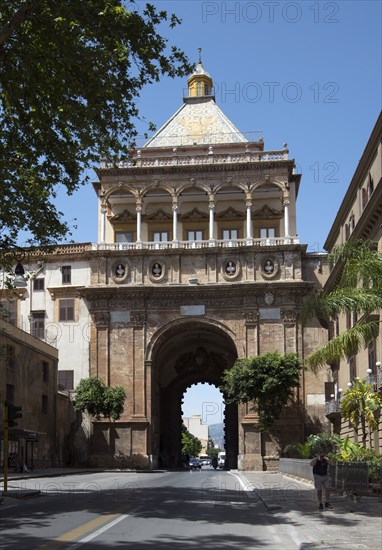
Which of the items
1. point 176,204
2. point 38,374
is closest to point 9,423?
point 38,374

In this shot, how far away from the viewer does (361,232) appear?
3466cm

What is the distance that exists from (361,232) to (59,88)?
1902 centimetres

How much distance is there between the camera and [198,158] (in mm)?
54844

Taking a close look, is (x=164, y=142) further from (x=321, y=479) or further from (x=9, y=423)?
(x=321, y=479)

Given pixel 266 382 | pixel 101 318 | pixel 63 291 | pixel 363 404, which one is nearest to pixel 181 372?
pixel 101 318

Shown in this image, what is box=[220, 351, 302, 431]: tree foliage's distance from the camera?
46.1 meters

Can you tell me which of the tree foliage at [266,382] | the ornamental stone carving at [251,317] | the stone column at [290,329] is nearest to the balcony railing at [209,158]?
the ornamental stone carving at [251,317]

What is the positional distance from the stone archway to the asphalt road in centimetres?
3136

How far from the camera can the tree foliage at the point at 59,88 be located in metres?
17.9

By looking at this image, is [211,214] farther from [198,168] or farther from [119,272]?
[119,272]

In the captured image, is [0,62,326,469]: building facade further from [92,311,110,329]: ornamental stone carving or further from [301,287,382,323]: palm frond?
[301,287,382,323]: palm frond

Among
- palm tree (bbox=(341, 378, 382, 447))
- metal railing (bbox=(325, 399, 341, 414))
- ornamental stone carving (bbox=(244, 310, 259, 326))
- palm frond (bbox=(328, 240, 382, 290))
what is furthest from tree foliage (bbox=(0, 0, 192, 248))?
ornamental stone carving (bbox=(244, 310, 259, 326))

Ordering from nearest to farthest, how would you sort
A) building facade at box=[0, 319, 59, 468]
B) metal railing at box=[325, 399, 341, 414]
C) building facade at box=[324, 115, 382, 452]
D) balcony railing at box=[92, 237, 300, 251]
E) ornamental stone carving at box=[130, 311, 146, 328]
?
building facade at box=[324, 115, 382, 452] < building facade at box=[0, 319, 59, 468] < metal railing at box=[325, 399, 341, 414] < balcony railing at box=[92, 237, 300, 251] < ornamental stone carving at box=[130, 311, 146, 328]

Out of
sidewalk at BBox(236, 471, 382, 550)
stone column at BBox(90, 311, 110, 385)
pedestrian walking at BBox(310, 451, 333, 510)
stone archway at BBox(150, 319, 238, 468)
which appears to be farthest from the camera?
stone archway at BBox(150, 319, 238, 468)
